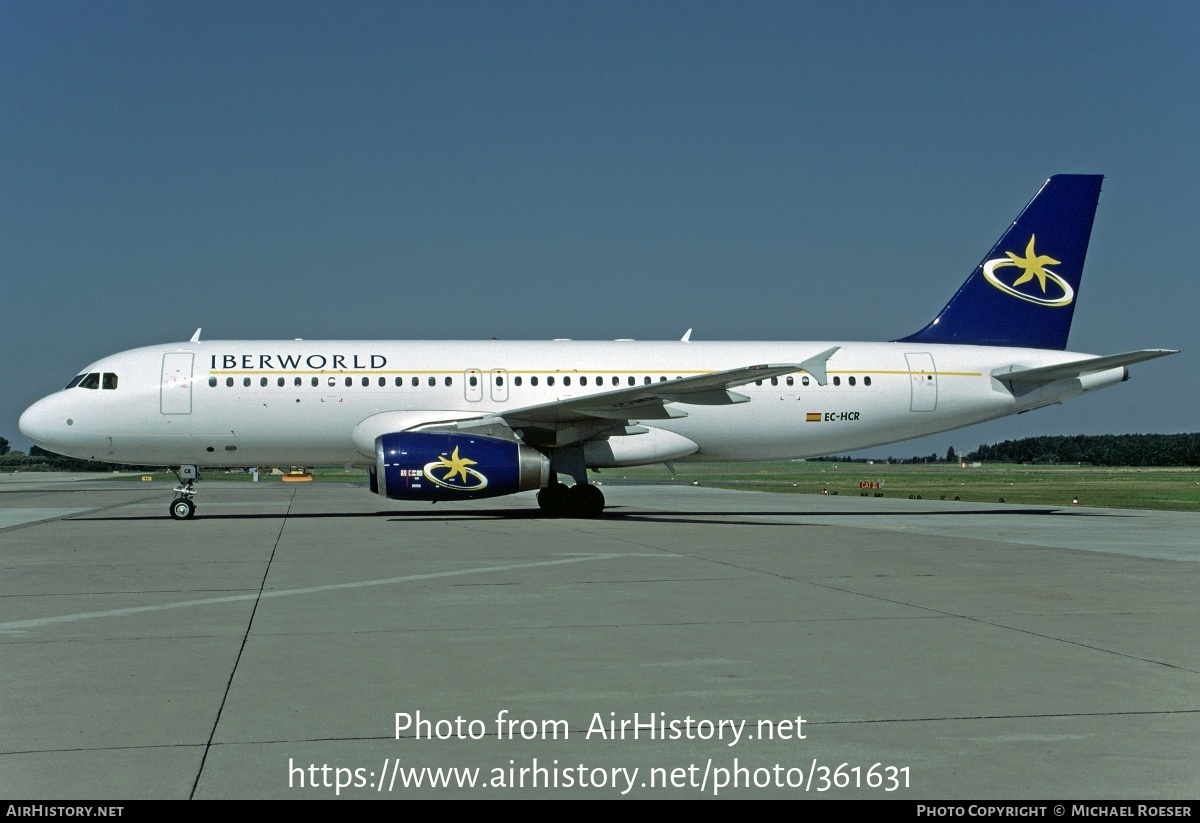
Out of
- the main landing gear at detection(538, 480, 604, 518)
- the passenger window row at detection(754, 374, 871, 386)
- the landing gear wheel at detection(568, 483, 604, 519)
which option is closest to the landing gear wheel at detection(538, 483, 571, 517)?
the main landing gear at detection(538, 480, 604, 518)

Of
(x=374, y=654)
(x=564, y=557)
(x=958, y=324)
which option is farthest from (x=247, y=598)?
(x=958, y=324)

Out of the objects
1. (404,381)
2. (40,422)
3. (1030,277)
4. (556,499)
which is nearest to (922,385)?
A: (1030,277)

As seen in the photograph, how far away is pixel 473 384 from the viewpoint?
21141mm

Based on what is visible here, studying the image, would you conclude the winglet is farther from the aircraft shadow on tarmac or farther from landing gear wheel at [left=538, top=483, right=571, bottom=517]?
landing gear wheel at [left=538, top=483, right=571, bottom=517]

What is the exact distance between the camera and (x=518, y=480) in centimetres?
1859

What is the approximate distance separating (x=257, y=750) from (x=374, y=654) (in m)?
2.18

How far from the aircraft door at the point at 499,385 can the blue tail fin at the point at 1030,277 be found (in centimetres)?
853

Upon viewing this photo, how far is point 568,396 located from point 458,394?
2.08m

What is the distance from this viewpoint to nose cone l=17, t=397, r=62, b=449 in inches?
803

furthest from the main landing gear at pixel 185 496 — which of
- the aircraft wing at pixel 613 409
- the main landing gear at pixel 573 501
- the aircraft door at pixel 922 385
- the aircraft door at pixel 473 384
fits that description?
Answer: the aircraft door at pixel 922 385

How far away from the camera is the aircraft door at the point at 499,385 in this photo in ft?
69.5

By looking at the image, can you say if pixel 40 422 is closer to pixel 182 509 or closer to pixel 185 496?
pixel 185 496

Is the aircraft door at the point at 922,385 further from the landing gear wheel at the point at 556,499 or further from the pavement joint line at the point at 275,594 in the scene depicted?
the pavement joint line at the point at 275,594
